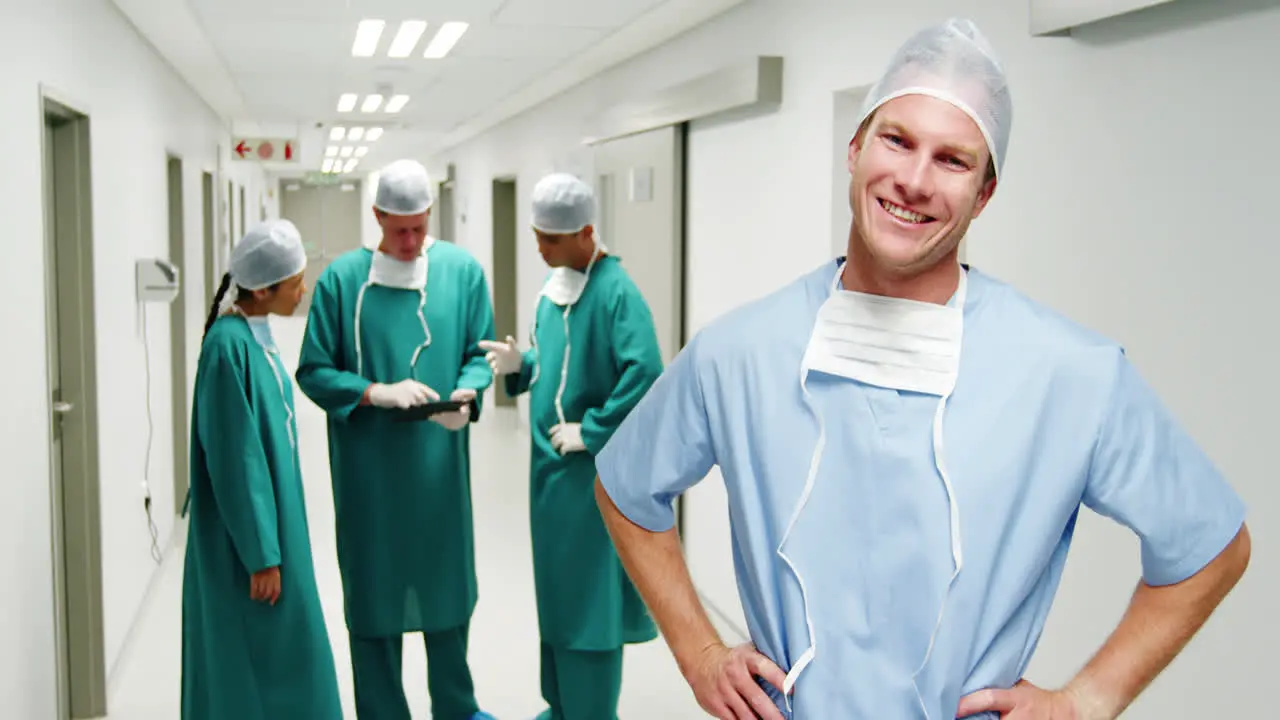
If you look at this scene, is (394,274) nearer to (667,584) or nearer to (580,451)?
(580,451)

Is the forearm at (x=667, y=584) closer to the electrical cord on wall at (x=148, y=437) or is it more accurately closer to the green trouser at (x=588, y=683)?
the green trouser at (x=588, y=683)

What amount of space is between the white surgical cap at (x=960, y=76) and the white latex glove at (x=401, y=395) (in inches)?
77.5

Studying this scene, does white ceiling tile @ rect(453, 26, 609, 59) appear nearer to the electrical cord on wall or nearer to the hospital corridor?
the hospital corridor

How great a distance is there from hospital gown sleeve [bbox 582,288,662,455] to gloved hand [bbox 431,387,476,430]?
318 millimetres

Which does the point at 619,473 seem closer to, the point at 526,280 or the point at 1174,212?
the point at 1174,212

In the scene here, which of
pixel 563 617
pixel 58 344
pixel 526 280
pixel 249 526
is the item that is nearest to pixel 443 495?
pixel 563 617

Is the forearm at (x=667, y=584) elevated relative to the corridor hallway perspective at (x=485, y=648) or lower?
elevated

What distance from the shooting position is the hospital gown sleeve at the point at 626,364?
305cm

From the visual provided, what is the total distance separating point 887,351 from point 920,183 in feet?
0.65

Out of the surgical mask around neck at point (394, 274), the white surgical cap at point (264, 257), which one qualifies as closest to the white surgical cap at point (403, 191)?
the surgical mask around neck at point (394, 274)

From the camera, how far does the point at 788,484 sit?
1.34m

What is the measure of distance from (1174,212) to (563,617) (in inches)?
71.2

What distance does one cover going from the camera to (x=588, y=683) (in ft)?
10.4

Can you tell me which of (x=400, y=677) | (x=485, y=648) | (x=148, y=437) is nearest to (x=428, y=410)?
(x=400, y=677)
